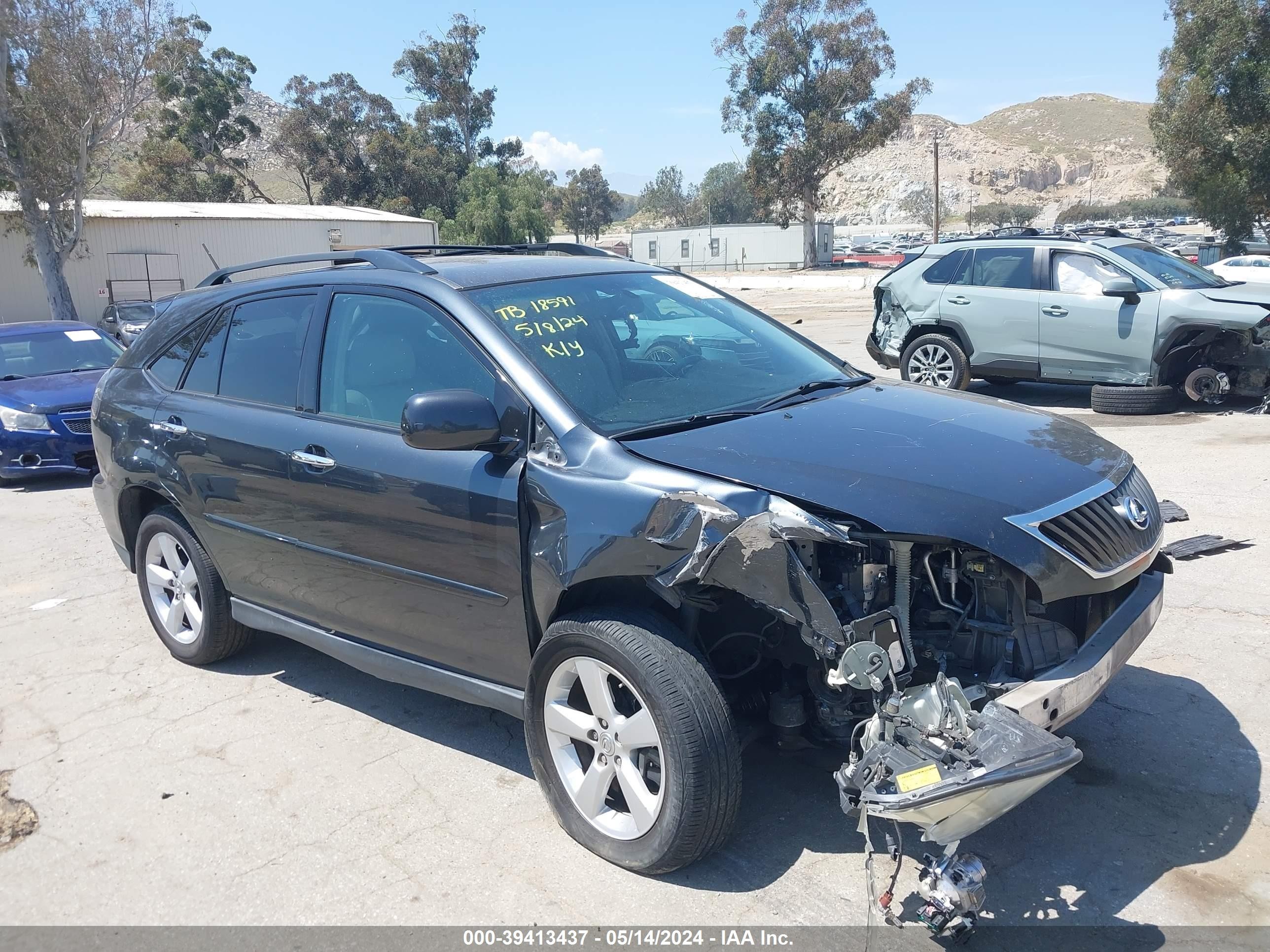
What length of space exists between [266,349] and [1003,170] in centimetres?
15324

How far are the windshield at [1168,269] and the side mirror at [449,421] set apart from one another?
29.4 feet

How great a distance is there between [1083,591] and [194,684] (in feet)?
13.1

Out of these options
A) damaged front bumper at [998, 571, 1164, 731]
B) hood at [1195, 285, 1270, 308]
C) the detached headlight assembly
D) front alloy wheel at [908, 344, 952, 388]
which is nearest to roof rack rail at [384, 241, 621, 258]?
damaged front bumper at [998, 571, 1164, 731]

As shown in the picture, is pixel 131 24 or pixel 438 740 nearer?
pixel 438 740

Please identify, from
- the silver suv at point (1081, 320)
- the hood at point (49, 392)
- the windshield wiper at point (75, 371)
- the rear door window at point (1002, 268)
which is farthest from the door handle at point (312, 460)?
the rear door window at point (1002, 268)

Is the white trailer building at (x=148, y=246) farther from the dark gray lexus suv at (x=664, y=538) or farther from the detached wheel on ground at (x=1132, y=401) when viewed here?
the dark gray lexus suv at (x=664, y=538)

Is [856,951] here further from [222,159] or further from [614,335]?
[222,159]

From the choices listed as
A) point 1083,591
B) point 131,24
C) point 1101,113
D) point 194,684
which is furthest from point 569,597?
point 1101,113

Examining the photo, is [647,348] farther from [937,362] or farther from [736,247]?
[736,247]

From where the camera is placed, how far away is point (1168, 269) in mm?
10422

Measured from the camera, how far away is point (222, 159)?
2415 inches

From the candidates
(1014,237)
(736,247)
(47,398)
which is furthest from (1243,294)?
(736,247)

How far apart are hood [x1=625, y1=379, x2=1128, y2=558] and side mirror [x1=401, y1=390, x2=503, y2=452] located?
484mm

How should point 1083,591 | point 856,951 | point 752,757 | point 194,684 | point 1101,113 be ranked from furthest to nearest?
point 1101,113
point 194,684
point 752,757
point 1083,591
point 856,951
